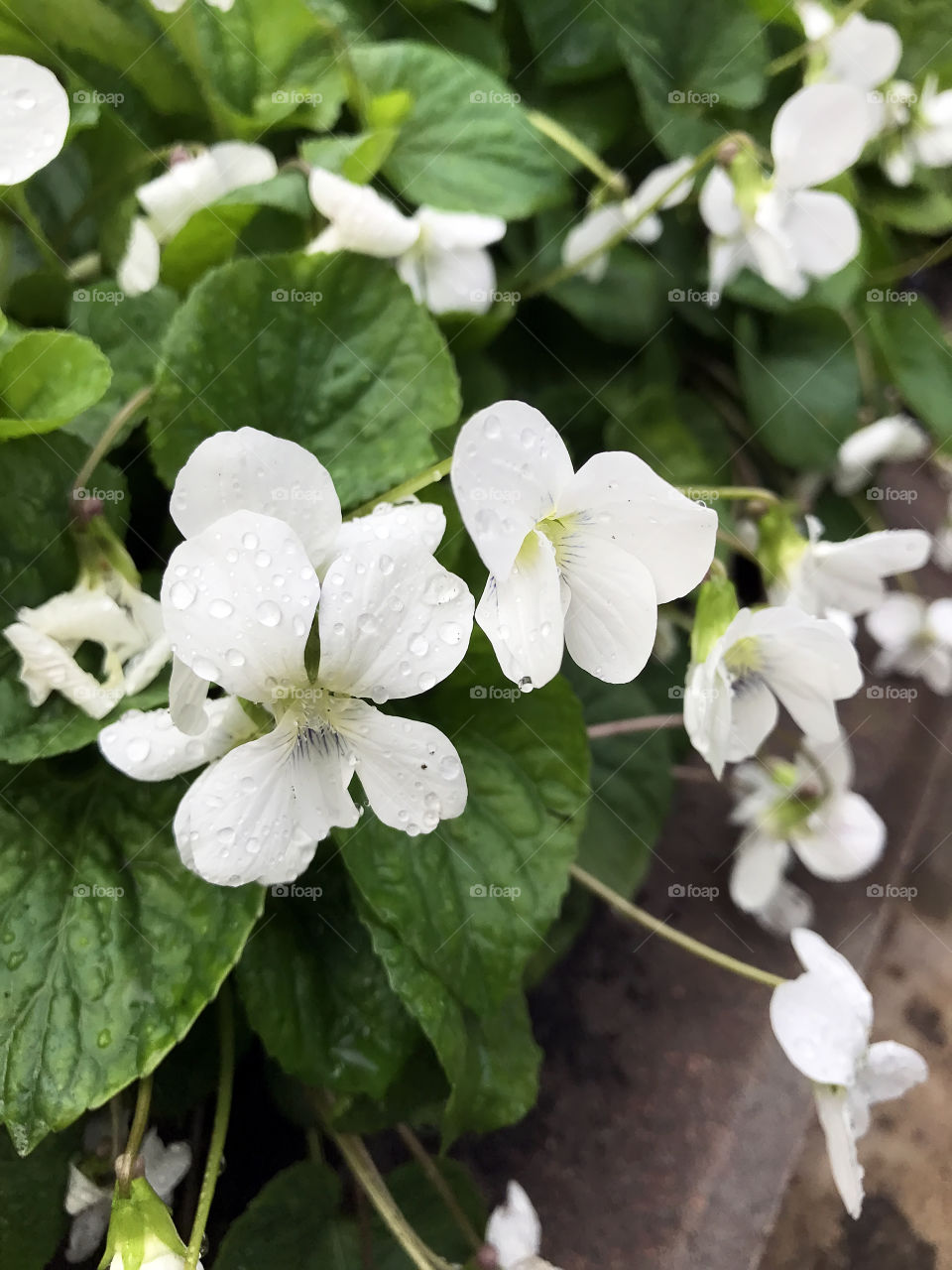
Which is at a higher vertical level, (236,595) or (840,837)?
(236,595)

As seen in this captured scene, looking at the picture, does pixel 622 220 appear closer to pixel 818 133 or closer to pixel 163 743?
pixel 818 133

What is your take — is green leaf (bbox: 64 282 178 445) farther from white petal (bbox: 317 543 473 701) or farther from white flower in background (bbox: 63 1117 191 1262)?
white flower in background (bbox: 63 1117 191 1262)

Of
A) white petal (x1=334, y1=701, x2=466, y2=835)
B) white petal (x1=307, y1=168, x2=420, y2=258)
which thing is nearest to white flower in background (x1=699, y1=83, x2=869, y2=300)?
white petal (x1=307, y1=168, x2=420, y2=258)

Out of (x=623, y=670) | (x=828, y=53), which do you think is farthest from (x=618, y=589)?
(x=828, y=53)

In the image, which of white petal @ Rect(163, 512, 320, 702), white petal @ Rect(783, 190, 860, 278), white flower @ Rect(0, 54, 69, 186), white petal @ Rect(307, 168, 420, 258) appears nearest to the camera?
white petal @ Rect(163, 512, 320, 702)

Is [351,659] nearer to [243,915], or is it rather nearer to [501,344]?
[243,915]

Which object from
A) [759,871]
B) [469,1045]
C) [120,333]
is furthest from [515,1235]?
[120,333]
